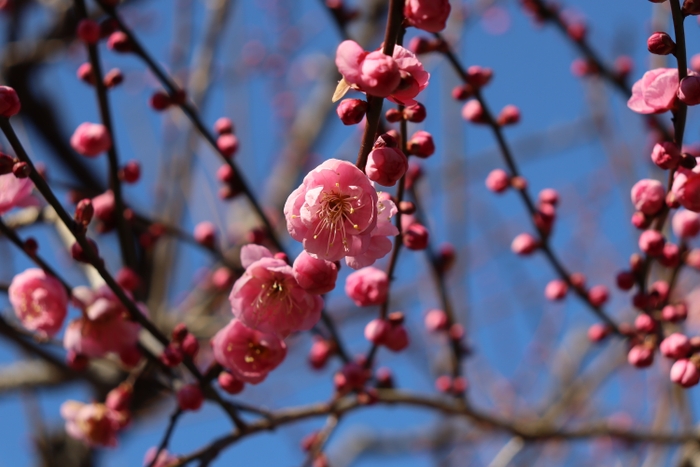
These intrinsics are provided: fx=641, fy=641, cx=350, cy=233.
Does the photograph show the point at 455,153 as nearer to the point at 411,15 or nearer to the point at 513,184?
the point at 513,184

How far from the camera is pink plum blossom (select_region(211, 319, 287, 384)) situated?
4.52 feet

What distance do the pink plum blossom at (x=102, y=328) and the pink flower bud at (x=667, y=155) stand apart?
116 centimetres

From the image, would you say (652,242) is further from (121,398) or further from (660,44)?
(121,398)

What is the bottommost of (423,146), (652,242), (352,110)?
(652,242)

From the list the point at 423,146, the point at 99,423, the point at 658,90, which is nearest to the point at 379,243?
the point at 423,146

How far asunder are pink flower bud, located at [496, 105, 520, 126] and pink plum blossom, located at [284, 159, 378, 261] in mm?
745

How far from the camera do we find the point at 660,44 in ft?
3.64

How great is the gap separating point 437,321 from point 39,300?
110 centimetres

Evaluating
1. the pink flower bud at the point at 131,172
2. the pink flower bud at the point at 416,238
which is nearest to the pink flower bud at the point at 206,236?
the pink flower bud at the point at 131,172

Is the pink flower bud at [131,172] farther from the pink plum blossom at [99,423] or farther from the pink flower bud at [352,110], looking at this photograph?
the pink flower bud at [352,110]

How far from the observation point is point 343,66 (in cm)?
96

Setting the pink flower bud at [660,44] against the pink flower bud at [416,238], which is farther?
the pink flower bud at [416,238]

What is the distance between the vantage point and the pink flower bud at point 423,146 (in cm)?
120

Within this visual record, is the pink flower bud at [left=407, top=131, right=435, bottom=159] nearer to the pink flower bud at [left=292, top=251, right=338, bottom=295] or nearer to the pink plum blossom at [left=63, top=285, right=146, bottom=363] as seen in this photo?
the pink flower bud at [left=292, top=251, right=338, bottom=295]
